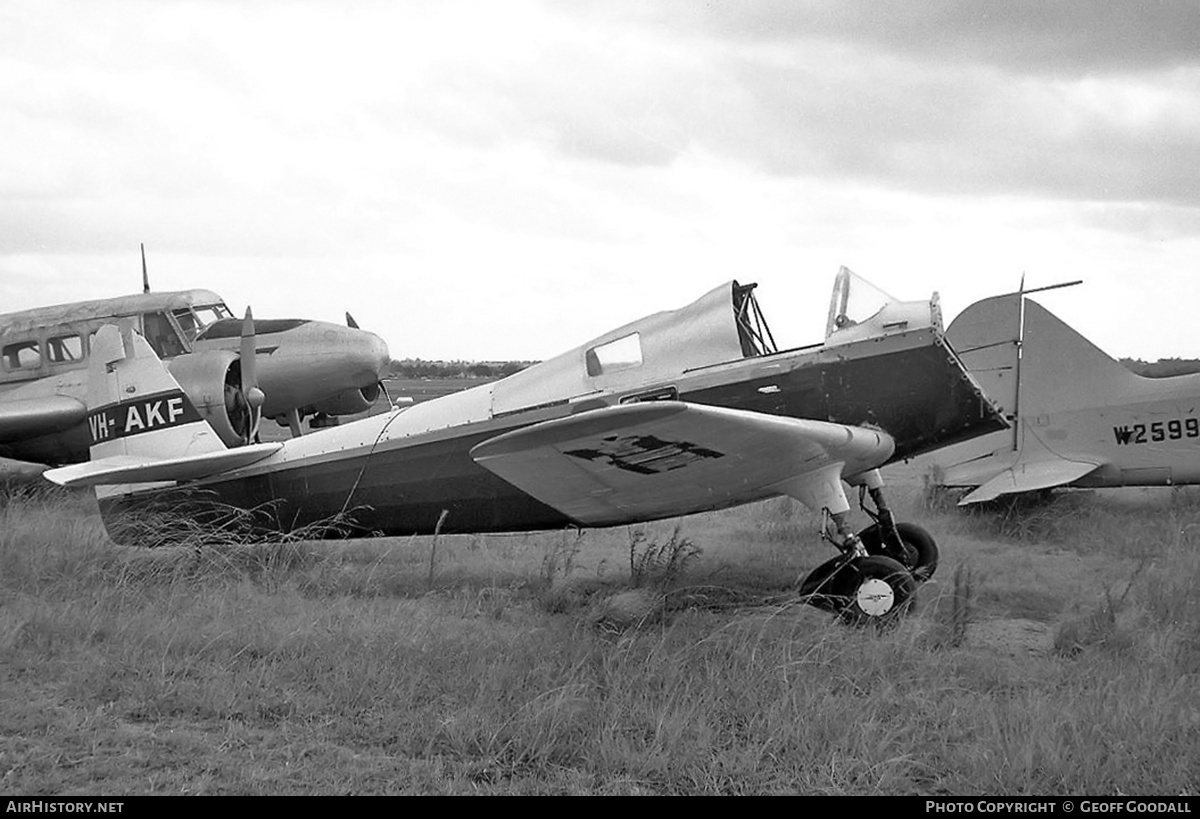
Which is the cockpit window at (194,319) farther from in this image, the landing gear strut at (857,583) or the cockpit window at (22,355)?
the landing gear strut at (857,583)

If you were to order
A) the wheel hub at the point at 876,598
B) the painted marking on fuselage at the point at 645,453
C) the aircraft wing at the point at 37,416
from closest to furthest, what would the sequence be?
1. the painted marking on fuselage at the point at 645,453
2. the wheel hub at the point at 876,598
3. the aircraft wing at the point at 37,416

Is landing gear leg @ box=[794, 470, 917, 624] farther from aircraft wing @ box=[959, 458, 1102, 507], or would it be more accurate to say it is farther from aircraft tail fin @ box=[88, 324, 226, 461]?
aircraft tail fin @ box=[88, 324, 226, 461]

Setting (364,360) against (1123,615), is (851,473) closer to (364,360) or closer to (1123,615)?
(1123,615)

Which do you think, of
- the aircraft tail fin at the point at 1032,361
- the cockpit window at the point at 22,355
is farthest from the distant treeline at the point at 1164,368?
the cockpit window at the point at 22,355

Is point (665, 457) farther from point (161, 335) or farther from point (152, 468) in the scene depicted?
point (161, 335)

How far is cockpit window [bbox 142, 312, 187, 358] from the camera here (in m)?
11.9

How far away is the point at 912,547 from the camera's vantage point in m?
6.73

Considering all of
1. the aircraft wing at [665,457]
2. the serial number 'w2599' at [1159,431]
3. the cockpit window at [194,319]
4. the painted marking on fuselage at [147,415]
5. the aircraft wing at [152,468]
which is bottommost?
the serial number 'w2599' at [1159,431]

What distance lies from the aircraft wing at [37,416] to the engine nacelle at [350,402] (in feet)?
8.55

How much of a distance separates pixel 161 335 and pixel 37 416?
1.62 metres

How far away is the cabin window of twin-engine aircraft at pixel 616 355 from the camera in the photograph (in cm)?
622

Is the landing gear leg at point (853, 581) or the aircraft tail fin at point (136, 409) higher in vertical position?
the aircraft tail fin at point (136, 409)

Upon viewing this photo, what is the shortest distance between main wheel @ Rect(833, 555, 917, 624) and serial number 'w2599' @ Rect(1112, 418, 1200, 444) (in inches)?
168

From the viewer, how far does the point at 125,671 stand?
446 centimetres
